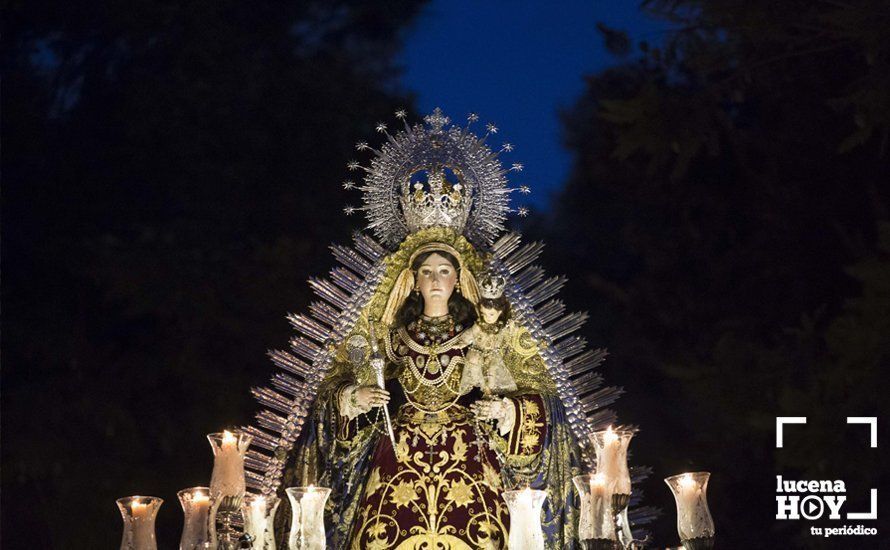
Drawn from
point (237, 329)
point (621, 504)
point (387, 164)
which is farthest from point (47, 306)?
point (621, 504)

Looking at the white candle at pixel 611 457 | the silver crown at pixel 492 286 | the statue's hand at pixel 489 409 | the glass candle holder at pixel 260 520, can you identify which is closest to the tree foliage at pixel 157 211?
the silver crown at pixel 492 286

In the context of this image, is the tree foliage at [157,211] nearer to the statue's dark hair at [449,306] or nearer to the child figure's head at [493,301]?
the statue's dark hair at [449,306]

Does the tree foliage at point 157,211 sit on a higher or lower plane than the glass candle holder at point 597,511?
higher

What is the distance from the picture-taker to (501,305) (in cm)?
644

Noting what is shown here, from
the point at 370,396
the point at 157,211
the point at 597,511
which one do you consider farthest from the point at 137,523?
the point at 157,211

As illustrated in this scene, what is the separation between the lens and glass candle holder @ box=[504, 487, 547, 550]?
5.44 metres

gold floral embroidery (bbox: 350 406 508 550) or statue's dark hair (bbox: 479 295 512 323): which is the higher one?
statue's dark hair (bbox: 479 295 512 323)

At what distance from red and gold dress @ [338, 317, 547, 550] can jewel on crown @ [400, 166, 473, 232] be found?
0.41 metres

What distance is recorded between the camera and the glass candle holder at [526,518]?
5.44 metres

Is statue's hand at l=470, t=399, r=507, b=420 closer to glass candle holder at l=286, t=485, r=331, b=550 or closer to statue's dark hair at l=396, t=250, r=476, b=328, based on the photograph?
statue's dark hair at l=396, t=250, r=476, b=328

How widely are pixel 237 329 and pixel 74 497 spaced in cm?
123

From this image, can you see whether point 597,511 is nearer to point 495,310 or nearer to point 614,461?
point 614,461

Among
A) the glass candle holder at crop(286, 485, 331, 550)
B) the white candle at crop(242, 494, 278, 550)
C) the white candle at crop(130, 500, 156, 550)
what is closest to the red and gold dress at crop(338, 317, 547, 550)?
the white candle at crop(242, 494, 278, 550)

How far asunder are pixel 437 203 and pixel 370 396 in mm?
868
